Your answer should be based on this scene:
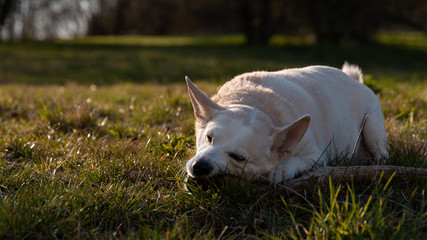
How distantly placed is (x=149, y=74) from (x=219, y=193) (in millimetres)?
9892

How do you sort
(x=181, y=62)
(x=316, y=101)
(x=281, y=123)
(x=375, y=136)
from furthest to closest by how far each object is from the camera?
(x=181, y=62), (x=375, y=136), (x=316, y=101), (x=281, y=123)

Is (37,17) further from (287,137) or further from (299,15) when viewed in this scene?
(287,137)

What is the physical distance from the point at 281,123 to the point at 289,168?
40 centimetres

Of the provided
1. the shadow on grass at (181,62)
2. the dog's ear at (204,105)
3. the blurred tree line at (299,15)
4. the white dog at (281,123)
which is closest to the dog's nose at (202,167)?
the white dog at (281,123)

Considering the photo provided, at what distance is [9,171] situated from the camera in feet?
11.7

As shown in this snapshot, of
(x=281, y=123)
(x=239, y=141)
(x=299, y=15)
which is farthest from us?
(x=299, y=15)

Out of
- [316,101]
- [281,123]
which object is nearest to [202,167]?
[281,123]

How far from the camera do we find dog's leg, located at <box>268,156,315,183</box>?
3180 mm

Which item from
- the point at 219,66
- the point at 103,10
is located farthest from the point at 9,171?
the point at 103,10

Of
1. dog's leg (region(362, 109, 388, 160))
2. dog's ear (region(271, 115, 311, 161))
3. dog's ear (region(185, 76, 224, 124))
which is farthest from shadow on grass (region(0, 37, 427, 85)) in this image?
dog's ear (region(271, 115, 311, 161))

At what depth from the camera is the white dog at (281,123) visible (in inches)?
119

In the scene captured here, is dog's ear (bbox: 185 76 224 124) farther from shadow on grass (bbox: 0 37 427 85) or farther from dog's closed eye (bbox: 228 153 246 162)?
shadow on grass (bbox: 0 37 427 85)

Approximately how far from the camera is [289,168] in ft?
10.6

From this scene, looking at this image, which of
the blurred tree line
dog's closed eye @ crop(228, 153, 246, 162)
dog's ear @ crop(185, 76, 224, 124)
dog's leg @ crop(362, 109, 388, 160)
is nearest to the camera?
dog's closed eye @ crop(228, 153, 246, 162)
